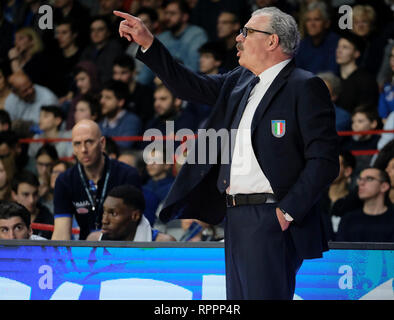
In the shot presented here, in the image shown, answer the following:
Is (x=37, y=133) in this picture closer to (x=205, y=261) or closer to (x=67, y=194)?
(x=67, y=194)

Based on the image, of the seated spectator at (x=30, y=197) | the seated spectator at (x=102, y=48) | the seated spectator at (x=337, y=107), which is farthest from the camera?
the seated spectator at (x=102, y=48)

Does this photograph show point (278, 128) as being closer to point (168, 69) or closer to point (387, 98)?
point (168, 69)

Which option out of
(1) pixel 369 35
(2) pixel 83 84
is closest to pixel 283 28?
(1) pixel 369 35

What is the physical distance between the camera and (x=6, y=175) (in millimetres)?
8078

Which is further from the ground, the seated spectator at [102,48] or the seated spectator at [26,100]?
the seated spectator at [102,48]

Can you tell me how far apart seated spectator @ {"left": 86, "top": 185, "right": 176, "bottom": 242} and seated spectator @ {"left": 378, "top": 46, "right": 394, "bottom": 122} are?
3.13 m

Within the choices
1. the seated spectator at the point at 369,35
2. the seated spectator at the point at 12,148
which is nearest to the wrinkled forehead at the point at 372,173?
the seated spectator at the point at 369,35

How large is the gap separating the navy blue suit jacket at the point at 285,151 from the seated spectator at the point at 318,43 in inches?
195

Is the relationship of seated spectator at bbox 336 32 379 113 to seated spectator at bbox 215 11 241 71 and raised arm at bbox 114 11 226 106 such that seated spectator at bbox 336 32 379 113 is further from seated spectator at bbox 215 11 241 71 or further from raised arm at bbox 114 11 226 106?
raised arm at bbox 114 11 226 106

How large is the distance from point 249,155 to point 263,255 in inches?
16.0

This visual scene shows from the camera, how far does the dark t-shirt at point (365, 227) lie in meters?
6.00

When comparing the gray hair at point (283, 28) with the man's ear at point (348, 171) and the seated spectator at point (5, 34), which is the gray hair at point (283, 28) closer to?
the man's ear at point (348, 171)

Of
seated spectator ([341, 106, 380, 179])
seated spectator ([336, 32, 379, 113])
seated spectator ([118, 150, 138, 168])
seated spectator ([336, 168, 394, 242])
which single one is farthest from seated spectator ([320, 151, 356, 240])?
seated spectator ([118, 150, 138, 168])
